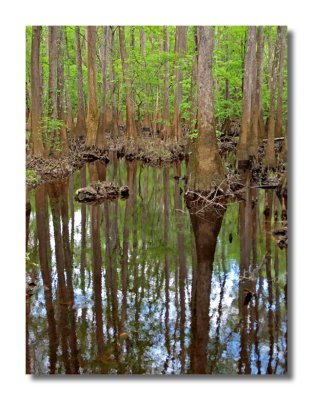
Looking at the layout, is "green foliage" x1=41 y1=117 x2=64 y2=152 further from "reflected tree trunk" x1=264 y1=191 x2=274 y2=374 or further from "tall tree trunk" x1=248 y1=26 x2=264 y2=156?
"reflected tree trunk" x1=264 y1=191 x2=274 y2=374

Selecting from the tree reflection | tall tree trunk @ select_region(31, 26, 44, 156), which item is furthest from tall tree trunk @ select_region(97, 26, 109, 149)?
the tree reflection

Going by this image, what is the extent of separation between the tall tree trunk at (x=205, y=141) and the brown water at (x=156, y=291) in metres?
0.41

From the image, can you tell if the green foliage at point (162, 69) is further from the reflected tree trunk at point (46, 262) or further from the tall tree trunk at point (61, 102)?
the reflected tree trunk at point (46, 262)

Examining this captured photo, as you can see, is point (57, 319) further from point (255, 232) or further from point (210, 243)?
point (255, 232)

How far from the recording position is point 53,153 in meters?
8.45

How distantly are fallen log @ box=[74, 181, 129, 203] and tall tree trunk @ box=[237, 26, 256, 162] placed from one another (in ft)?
6.54

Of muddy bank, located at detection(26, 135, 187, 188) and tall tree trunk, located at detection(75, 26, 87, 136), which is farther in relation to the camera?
tall tree trunk, located at detection(75, 26, 87, 136)

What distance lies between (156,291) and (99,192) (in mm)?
3683

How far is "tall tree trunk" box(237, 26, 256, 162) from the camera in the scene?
875cm

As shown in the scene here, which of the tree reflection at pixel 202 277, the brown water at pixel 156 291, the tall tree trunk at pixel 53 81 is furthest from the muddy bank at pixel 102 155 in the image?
the tree reflection at pixel 202 277
